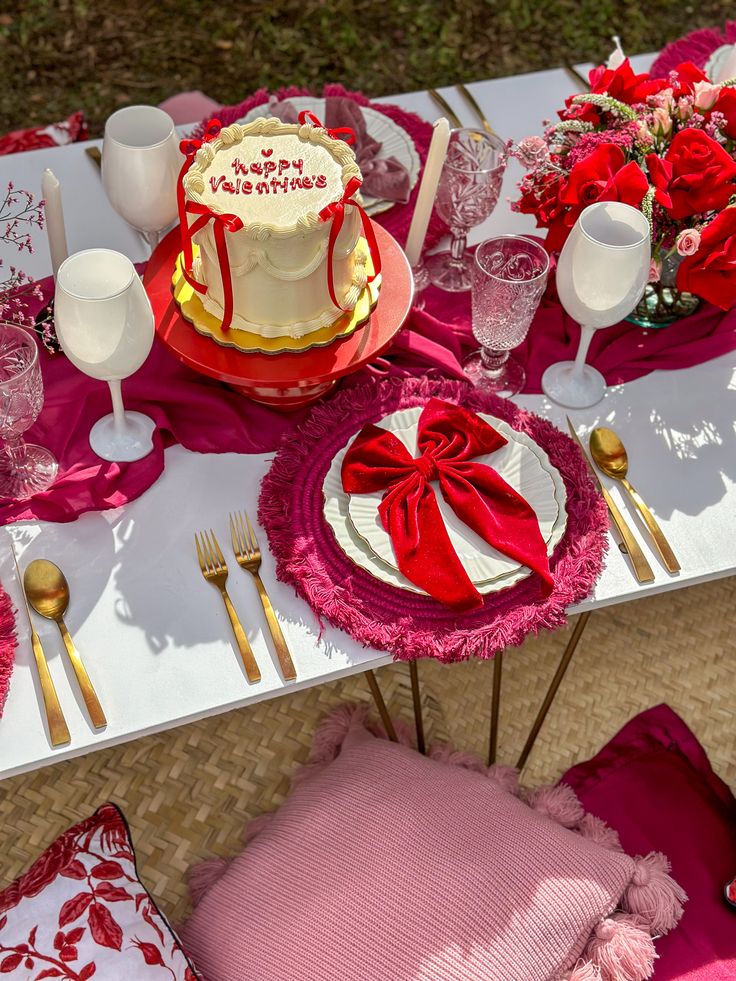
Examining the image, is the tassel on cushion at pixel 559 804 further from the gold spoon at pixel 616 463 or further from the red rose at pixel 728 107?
the red rose at pixel 728 107

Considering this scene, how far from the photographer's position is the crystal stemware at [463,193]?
1.37 m

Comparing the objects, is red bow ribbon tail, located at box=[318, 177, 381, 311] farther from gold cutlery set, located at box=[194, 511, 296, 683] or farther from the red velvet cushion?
the red velvet cushion

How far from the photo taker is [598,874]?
1.26 metres

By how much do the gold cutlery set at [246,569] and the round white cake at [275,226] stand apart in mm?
237

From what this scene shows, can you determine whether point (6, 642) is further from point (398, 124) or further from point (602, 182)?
point (398, 124)

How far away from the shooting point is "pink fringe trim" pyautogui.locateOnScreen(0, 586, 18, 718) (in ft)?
3.50

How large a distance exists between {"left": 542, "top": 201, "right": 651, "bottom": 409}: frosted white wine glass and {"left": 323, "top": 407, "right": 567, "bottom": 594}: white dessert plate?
0.17 meters

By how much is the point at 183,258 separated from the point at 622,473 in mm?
599

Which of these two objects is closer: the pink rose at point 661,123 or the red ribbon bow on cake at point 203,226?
the red ribbon bow on cake at point 203,226

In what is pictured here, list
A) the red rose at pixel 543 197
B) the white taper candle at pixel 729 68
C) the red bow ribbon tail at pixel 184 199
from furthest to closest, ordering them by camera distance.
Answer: the white taper candle at pixel 729 68, the red rose at pixel 543 197, the red bow ribbon tail at pixel 184 199

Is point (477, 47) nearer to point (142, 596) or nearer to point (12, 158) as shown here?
point (12, 158)

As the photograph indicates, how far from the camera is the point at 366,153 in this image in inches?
59.6

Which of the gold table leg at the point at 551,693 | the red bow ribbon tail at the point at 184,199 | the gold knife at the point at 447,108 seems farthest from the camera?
the gold knife at the point at 447,108

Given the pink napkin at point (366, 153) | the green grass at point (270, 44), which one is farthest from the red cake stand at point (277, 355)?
the green grass at point (270, 44)
